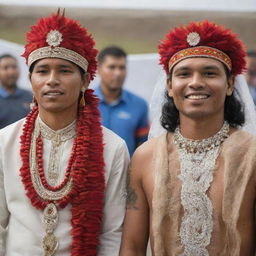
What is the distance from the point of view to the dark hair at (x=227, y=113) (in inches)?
146

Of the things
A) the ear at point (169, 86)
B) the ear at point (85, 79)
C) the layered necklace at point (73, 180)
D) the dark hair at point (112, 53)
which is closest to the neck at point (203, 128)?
the ear at point (169, 86)

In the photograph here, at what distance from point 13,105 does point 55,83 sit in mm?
3516

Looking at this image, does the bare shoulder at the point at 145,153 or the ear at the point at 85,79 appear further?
the ear at the point at 85,79

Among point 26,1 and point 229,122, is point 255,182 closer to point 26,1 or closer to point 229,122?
point 229,122

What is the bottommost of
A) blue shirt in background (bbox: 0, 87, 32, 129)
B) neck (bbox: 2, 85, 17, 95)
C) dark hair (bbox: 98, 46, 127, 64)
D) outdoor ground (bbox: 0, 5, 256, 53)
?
blue shirt in background (bbox: 0, 87, 32, 129)

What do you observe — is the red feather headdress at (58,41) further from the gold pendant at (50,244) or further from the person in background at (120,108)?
the person in background at (120,108)

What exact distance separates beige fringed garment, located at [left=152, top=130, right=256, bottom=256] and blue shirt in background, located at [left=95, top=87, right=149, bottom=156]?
297 cm

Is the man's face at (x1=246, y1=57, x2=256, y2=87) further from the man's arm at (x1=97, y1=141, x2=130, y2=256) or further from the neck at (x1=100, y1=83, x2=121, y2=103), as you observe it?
the man's arm at (x1=97, y1=141, x2=130, y2=256)

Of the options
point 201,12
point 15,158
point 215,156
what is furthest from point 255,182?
point 201,12

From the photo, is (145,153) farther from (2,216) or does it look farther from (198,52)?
(2,216)

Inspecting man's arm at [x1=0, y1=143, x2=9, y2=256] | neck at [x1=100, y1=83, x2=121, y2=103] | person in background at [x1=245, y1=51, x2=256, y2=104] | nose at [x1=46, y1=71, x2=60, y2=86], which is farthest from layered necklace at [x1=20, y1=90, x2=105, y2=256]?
person in background at [x1=245, y1=51, x2=256, y2=104]

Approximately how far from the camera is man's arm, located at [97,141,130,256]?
12.2 feet

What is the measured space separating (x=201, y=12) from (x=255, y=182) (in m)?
4.94

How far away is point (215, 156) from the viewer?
3537mm
